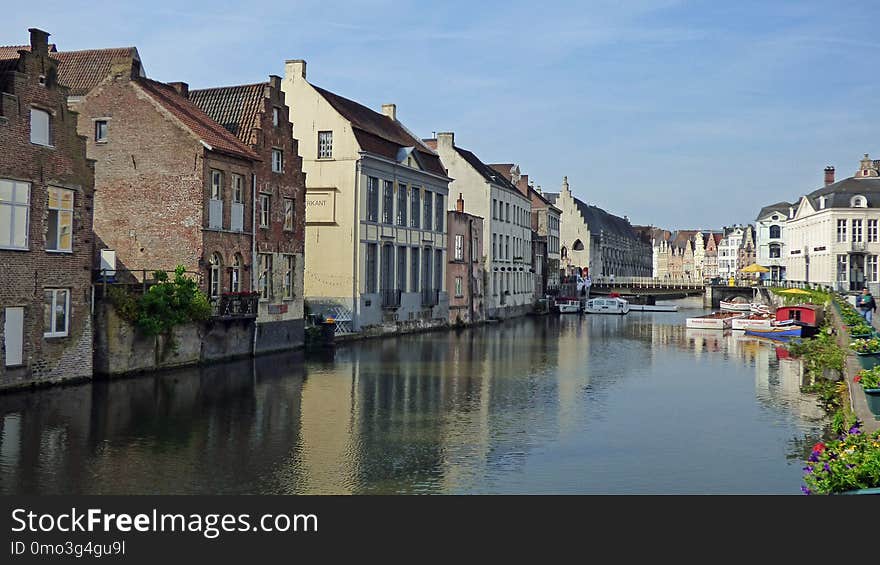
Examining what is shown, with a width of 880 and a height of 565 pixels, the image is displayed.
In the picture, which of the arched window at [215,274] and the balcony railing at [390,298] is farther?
the balcony railing at [390,298]

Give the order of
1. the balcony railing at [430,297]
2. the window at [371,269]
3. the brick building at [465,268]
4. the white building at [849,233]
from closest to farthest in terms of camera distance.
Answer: the window at [371,269] → the balcony railing at [430,297] → the brick building at [465,268] → the white building at [849,233]

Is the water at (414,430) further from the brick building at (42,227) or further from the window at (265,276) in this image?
the window at (265,276)

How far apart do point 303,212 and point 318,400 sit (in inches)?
664

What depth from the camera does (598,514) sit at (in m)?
11.5

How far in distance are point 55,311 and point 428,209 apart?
31922 mm

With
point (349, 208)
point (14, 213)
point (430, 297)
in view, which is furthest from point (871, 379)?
point (430, 297)

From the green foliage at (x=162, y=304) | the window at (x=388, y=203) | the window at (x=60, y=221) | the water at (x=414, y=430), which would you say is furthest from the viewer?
the window at (x=388, y=203)

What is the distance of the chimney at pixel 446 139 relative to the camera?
70250 mm

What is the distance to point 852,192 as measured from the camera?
7506 centimetres

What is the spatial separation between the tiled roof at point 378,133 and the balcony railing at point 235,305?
14.0 m

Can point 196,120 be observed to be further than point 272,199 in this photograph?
No

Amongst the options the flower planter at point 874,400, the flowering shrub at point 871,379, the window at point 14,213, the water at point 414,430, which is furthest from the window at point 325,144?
the flower planter at point 874,400

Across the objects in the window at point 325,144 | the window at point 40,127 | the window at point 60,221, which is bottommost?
the window at point 60,221

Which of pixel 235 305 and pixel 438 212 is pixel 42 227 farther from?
pixel 438 212
